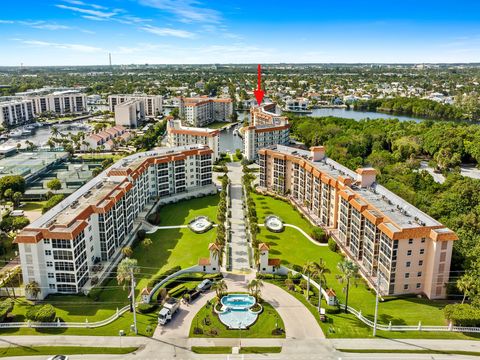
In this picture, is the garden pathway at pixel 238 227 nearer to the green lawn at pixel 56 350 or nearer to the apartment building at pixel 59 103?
the green lawn at pixel 56 350

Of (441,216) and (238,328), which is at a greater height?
(441,216)

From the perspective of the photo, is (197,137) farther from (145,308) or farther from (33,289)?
(145,308)

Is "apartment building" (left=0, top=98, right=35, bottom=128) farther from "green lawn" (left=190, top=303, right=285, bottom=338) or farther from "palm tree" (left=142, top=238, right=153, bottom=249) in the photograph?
"green lawn" (left=190, top=303, right=285, bottom=338)

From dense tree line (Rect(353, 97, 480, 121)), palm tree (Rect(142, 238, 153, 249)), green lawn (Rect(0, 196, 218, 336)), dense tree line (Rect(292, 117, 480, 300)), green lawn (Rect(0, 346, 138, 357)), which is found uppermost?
dense tree line (Rect(353, 97, 480, 121))

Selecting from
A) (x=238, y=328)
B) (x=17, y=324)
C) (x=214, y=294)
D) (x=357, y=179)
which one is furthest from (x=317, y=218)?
(x=17, y=324)

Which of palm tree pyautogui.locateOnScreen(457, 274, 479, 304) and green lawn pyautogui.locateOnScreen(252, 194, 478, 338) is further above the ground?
palm tree pyautogui.locateOnScreen(457, 274, 479, 304)

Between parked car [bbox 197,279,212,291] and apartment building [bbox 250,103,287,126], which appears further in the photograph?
apartment building [bbox 250,103,287,126]

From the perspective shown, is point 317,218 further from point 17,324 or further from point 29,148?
point 29,148

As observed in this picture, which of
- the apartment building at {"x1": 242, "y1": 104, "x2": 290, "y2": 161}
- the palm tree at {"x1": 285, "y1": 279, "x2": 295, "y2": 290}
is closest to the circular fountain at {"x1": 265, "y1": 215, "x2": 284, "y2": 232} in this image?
the palm tree at {"x1": 285, "y1": 279, "x2": 295, "y2": 290}
